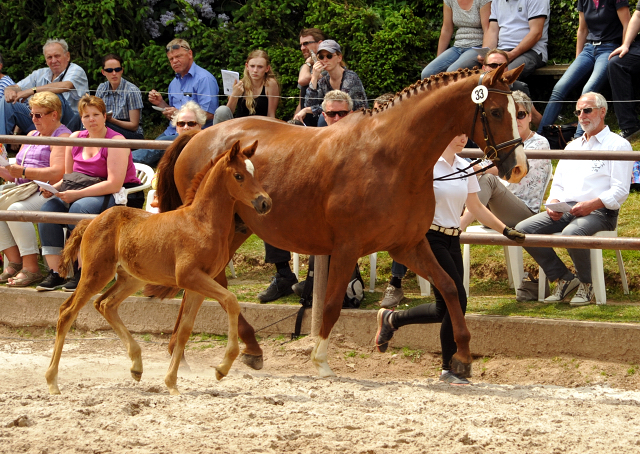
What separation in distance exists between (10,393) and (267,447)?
182 cm

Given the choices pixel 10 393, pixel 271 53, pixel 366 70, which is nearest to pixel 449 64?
A: pixel 366 70

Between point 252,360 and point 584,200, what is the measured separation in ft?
9.80

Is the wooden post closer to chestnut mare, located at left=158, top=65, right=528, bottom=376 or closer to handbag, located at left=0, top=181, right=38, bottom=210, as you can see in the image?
chestnut mare, located at left=158, top=65, right=528, bottom=376

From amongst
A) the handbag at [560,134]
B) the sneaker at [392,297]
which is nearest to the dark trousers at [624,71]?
the handbag at [560,134]

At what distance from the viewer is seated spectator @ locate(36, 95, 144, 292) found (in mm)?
7070

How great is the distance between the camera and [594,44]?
8.56m

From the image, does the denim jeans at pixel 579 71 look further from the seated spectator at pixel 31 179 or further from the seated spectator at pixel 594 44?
the seated spectator at pixel 31 179

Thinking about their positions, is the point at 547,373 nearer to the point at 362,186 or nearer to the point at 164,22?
the point at 362,186

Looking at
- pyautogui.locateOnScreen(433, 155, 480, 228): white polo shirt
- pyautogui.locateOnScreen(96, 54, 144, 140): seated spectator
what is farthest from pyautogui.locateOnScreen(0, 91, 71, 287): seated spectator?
pyautogui.locateOnScreen(433, 155, 480, 228): white polo shirt

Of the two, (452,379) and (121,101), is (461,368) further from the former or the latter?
(121,101)

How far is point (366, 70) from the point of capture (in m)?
10.3

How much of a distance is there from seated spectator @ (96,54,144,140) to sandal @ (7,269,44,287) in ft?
7.99

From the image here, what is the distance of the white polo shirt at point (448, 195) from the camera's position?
18.0 feet

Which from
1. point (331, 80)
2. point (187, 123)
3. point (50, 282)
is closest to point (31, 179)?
point (50, 282)
